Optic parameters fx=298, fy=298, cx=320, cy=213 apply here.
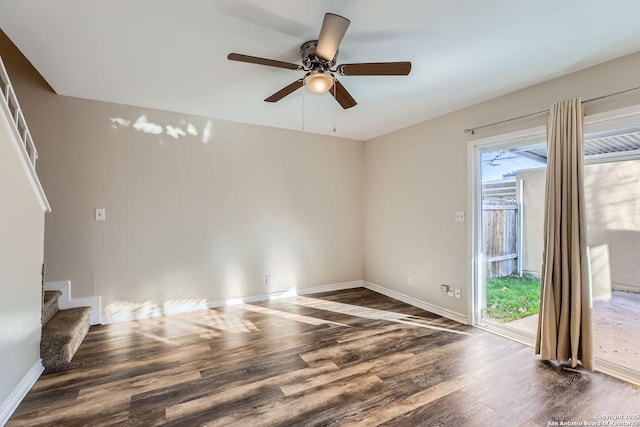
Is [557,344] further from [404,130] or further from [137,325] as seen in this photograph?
[137,325]

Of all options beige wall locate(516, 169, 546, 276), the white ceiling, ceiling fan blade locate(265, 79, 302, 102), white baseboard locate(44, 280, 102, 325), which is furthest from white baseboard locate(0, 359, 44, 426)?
beige wall locate(516, 169, 546, 276)

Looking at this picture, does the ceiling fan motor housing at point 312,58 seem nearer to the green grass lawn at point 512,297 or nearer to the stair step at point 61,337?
the green grass lawn at point 512,297

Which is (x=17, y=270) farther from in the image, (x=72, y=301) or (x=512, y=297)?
(x=512, y=297)

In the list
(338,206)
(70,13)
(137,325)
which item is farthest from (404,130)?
(137,325)

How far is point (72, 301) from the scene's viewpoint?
310cm

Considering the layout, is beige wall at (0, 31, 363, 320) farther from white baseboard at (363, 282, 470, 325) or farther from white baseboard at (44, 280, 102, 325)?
white baseboard at (363, 282, 470, 325)

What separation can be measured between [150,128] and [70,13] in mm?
1742

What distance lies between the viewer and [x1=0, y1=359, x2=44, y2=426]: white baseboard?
1754mm

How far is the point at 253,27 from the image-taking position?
1901 mm

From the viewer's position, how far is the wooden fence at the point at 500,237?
9.97 feet

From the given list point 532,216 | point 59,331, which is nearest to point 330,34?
point 532,216

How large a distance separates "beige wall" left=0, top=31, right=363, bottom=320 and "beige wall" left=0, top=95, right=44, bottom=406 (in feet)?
2.92

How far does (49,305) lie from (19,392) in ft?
3.13

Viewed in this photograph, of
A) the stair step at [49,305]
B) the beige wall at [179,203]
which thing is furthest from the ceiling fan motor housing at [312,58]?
the stair step at [49,305]
